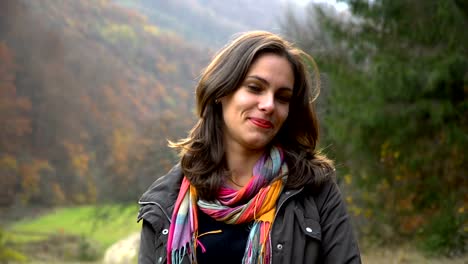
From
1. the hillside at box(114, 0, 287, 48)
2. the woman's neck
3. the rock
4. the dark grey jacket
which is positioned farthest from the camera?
the hillside at box(114, 0, 287, 48)

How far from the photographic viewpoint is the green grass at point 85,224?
65.7 ft

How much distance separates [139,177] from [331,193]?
56.0ft

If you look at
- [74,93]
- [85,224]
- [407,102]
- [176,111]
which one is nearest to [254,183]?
[407,102]

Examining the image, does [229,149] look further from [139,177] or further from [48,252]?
[48,252]

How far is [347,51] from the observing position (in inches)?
398

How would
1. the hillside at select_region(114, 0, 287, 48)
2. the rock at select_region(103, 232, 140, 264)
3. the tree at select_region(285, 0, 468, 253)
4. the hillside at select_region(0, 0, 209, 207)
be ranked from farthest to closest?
the hillside at select_region(114, 0, 287, 48) < the hillside at select_region(0, 0, 209, 207) < the rock at select_region(103, 232, 140, 264) < the tree at select_region(285, 0, 468, 253)

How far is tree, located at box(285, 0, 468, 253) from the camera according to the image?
7930 mm

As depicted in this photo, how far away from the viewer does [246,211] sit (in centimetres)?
208

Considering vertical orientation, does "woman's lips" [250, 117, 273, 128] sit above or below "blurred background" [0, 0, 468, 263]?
below

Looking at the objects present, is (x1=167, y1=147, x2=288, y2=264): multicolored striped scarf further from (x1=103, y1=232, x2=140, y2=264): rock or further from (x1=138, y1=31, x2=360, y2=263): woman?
(x1=103, y1=232, x2=140, y2=264): rock

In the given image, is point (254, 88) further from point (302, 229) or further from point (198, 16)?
point (198, 16)

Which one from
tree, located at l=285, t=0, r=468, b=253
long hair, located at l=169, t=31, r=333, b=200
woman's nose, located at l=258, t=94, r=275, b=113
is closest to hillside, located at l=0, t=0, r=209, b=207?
tree, located at l=285, t=0, r=468, b=253

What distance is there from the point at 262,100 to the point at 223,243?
499 mm

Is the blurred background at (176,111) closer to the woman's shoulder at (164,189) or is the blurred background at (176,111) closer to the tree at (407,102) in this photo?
the tree at (407,102)
